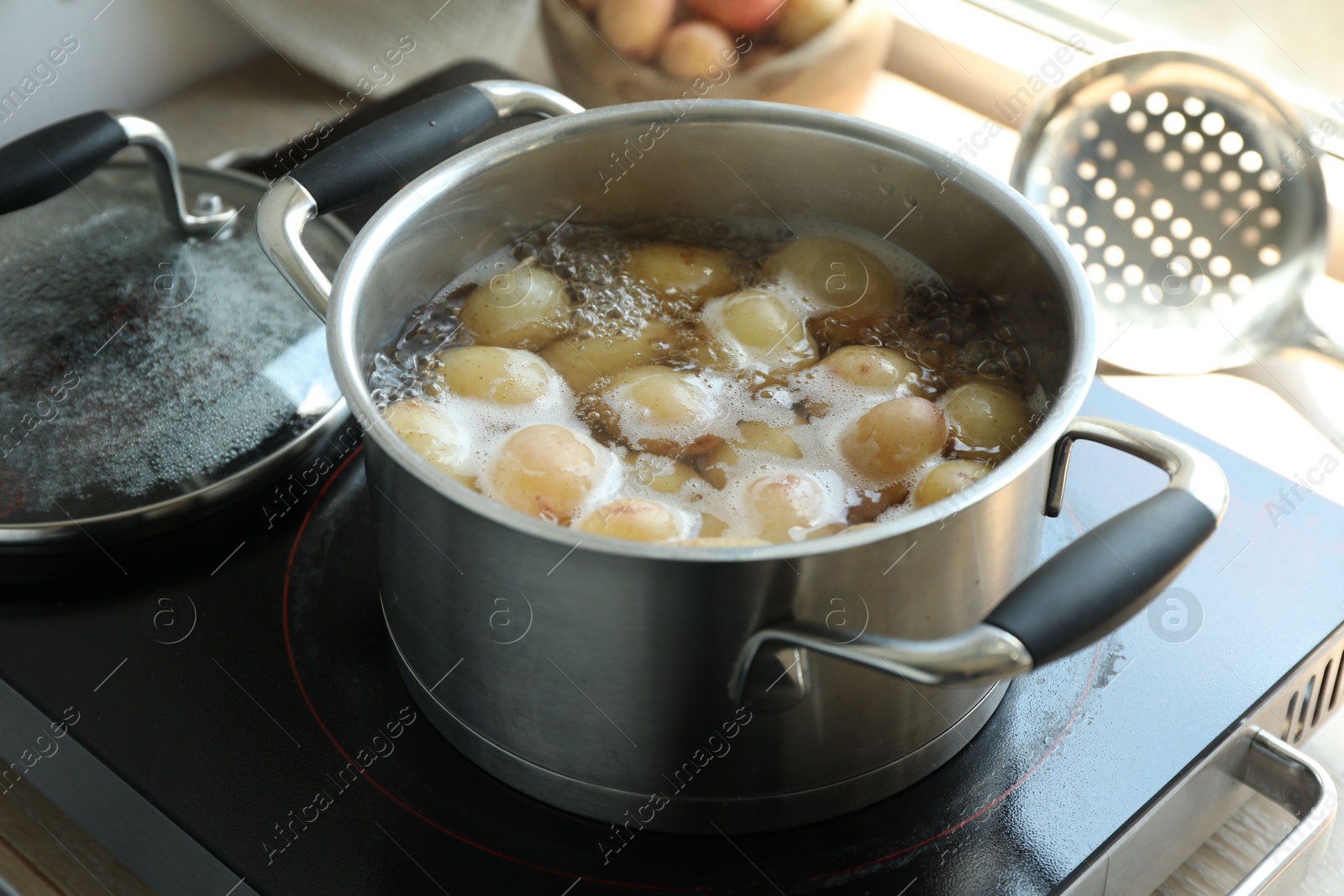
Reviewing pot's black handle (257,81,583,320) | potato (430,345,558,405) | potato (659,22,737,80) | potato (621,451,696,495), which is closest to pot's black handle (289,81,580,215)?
pot's black handle (257,81,583,320)

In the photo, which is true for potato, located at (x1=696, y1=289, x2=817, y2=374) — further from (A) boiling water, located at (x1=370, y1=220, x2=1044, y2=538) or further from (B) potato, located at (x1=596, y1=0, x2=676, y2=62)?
(B) potato, located at (x1=596, y1=0, x2=676, y2=62)

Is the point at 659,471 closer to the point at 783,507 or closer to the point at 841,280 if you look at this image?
the point at 783,507

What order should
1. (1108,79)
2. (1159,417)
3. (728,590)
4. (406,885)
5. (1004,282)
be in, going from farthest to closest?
(1108,79), (1159,417), (1004,282), (406,885), (728,590)

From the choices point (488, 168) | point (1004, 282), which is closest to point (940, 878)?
point (1004, 282)

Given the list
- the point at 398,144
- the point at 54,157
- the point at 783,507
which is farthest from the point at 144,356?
the point at 783,507

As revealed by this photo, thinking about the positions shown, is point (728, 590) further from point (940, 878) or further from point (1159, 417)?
point (1159, 417)
